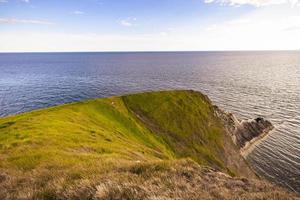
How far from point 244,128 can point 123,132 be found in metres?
39.8

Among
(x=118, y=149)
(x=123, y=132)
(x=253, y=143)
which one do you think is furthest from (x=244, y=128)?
(x=118, y=149)

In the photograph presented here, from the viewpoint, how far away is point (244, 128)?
75062 millimetres

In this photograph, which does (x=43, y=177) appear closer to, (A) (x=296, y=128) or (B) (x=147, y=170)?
(B) (x=147, y=170)

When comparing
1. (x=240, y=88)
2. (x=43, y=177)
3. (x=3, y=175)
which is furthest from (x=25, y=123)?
(x=240, y=88)

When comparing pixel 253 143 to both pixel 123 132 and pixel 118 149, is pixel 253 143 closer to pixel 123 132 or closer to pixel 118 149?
pixel 123 132

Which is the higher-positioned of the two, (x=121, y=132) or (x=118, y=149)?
(x=118, y=149)

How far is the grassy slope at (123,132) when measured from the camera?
91.1 ft

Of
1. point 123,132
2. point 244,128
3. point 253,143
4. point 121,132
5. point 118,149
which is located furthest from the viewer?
point 244,128

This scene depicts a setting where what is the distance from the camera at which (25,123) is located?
41156mm

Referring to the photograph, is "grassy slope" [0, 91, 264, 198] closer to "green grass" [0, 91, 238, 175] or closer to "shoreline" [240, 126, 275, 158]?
"green grass" [0, 91, 238, 175]

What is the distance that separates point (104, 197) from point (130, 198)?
3.30 ft

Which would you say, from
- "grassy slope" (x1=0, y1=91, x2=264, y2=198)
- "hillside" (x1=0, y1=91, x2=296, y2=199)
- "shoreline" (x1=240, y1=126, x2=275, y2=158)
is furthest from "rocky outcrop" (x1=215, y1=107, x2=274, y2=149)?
"grassy slope" (x1=0, y1=91, x2=264, y2=198)

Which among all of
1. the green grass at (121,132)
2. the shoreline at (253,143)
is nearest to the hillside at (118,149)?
the green grass at (121,132)

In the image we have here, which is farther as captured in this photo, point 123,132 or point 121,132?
point 123,132
